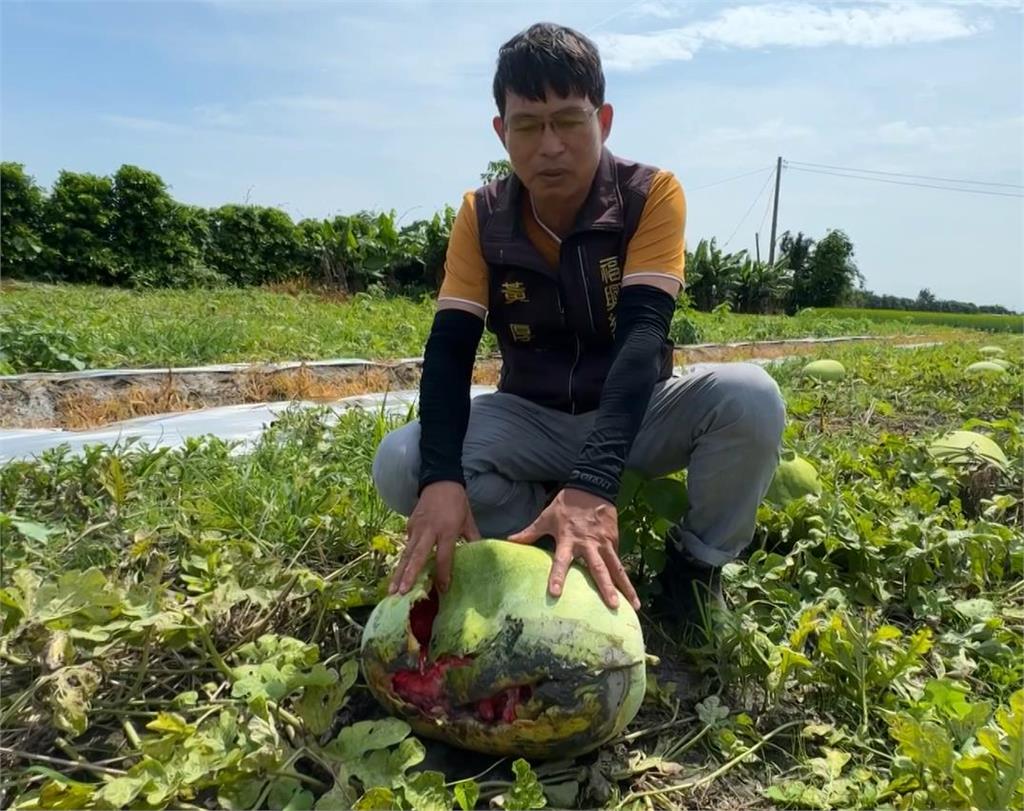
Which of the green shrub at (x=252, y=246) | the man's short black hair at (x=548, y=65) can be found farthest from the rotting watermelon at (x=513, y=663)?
the green shrub at (x=252, y=246)

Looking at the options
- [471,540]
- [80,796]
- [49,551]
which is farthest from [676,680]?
[49,551]

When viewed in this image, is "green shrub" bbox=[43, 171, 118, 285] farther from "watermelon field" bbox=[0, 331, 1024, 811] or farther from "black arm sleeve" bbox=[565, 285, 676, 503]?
"black arm sleeve" bbox=[565, 285, 676, 503]

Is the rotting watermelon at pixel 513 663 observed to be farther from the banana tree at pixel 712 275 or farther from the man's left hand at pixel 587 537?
the banana tree at pixel 712 275

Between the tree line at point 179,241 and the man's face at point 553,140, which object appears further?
the tree line at point 179,241

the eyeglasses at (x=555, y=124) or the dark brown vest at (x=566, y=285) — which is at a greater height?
the eyeglasses at (x=555, y=124)

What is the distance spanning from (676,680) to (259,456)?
5.34ft

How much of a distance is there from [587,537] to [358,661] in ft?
1.83

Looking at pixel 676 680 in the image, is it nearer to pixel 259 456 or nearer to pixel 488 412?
pixel 488 412

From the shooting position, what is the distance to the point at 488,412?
2092mm

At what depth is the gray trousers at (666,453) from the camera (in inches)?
73.2

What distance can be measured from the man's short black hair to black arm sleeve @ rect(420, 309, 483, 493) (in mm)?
547

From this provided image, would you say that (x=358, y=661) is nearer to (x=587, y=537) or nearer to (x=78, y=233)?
(x=587, y=537)

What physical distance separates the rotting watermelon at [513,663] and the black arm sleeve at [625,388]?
0.66 feet

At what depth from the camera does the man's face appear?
176 cm
